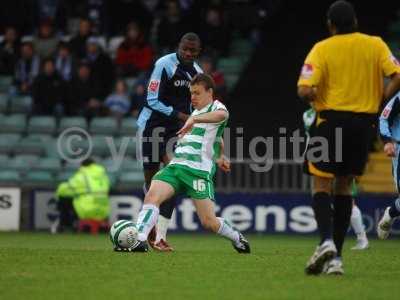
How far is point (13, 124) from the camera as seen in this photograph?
2389cm

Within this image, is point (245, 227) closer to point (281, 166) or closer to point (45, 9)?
point (281, 166)

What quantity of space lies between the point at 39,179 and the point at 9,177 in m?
0.54

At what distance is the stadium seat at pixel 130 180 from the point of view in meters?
22.3

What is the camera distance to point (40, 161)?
75.9 feet

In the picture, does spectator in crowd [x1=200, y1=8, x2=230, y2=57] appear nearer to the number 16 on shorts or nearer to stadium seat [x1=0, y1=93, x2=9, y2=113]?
stadium seat [x1=0, y1=93, x2=9, y2=113]

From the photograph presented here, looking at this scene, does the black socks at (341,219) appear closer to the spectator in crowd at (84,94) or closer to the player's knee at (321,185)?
the player's knee at (321,185)

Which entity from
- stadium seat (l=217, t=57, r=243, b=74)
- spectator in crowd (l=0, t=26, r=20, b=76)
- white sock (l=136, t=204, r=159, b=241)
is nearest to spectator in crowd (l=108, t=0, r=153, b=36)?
stadium seat (l=217, t=57, r=243, b=74)

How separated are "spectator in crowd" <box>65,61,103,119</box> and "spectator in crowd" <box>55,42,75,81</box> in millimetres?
379

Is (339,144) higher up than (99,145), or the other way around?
(99,145)

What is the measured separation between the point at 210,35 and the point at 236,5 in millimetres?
1357

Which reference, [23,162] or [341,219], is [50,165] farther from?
[341,219]

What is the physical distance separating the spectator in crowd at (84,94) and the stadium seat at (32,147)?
0.93 meters

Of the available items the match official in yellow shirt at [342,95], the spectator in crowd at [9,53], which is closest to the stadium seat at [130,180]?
the spectator in crowd at [9,53]

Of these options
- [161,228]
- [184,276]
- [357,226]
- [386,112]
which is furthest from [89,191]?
[184,276]
